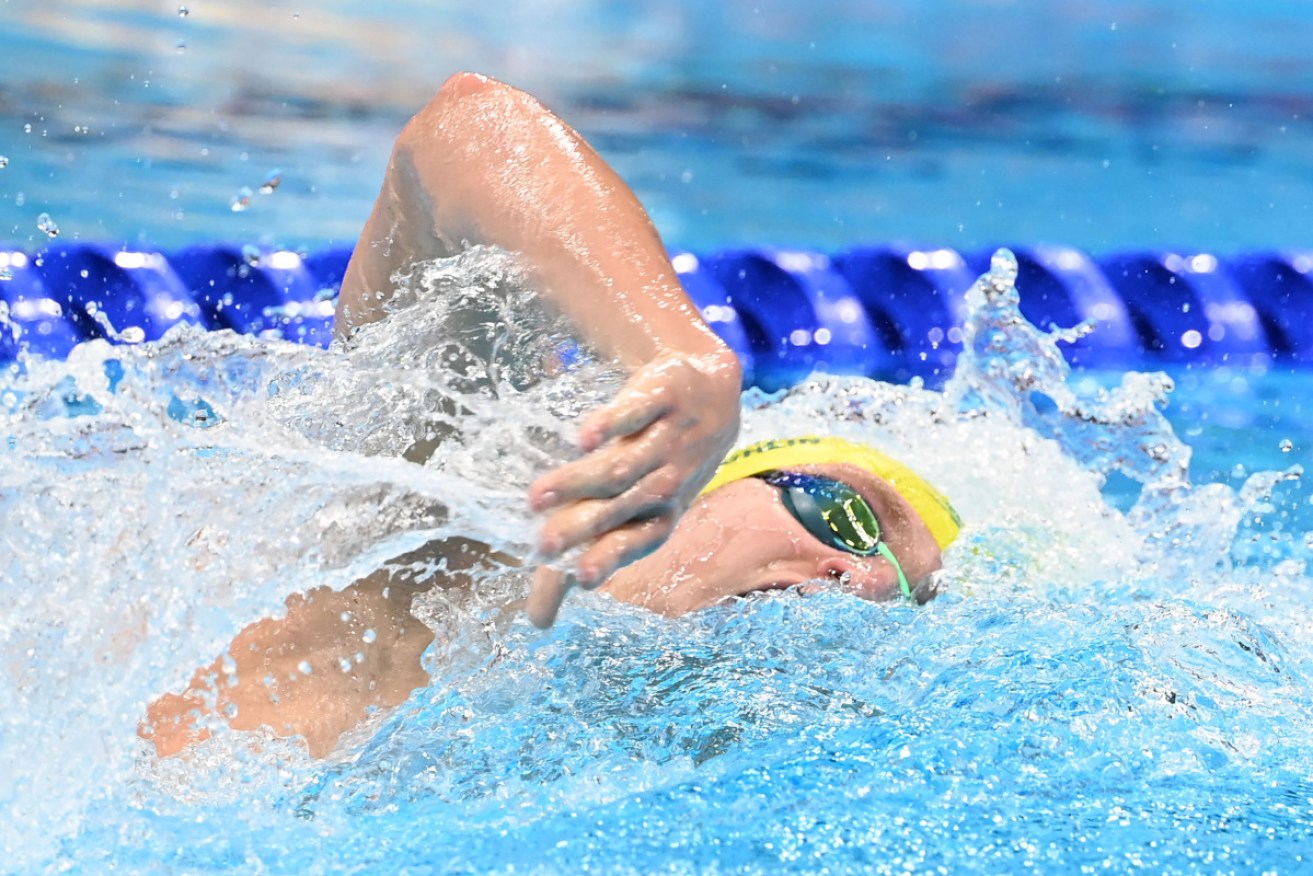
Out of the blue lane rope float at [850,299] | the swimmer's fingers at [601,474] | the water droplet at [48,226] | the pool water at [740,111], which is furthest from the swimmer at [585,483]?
the pool water at [740,111]

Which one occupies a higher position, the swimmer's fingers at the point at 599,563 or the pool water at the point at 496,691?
the swimmer's fingers at the point at 599,563

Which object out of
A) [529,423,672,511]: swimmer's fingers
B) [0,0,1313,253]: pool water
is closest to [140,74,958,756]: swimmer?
[529,423,672,511]: swimmer's fingers

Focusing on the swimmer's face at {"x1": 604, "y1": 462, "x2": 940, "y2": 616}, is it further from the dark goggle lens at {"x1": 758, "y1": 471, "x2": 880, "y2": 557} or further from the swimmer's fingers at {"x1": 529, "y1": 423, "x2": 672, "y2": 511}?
the swimmer's fingers at {"x1": 529, "y1": 423, "x2": 672, "y2": 511}

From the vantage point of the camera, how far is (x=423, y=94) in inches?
192

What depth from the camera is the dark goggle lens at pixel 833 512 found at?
4.69ft

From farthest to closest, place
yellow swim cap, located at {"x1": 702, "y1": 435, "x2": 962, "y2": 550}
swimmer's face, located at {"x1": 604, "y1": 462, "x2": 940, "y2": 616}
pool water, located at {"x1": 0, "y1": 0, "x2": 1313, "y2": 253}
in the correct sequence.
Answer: pool water, located at {"x1": 0, "y1": 0, "x2": 1313, "y2": 253}
yellow swim cap, located at {"x1": 702, "y1": 435, "x2": 962, "y2": 550}
swimmer's face, located at {"x1": 604, "y1": 462, "x2": 940, "y2": 616}

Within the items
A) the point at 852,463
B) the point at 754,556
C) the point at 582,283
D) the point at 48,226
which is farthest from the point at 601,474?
the point at 48,226

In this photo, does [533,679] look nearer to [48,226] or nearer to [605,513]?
[605,513]

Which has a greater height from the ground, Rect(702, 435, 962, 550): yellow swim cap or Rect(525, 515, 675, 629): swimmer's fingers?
Rect(525, 515, 675, 629): swimmer's fingers

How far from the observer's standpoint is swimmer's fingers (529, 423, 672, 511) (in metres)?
0.70

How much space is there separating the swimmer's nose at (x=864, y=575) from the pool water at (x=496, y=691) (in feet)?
0.41

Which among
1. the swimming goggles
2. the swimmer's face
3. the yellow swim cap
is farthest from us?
the yellow swim cap

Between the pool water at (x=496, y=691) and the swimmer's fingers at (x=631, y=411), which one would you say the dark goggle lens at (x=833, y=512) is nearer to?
the pool water at (x=496, y=691)

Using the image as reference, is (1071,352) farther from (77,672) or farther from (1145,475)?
(77,672)
